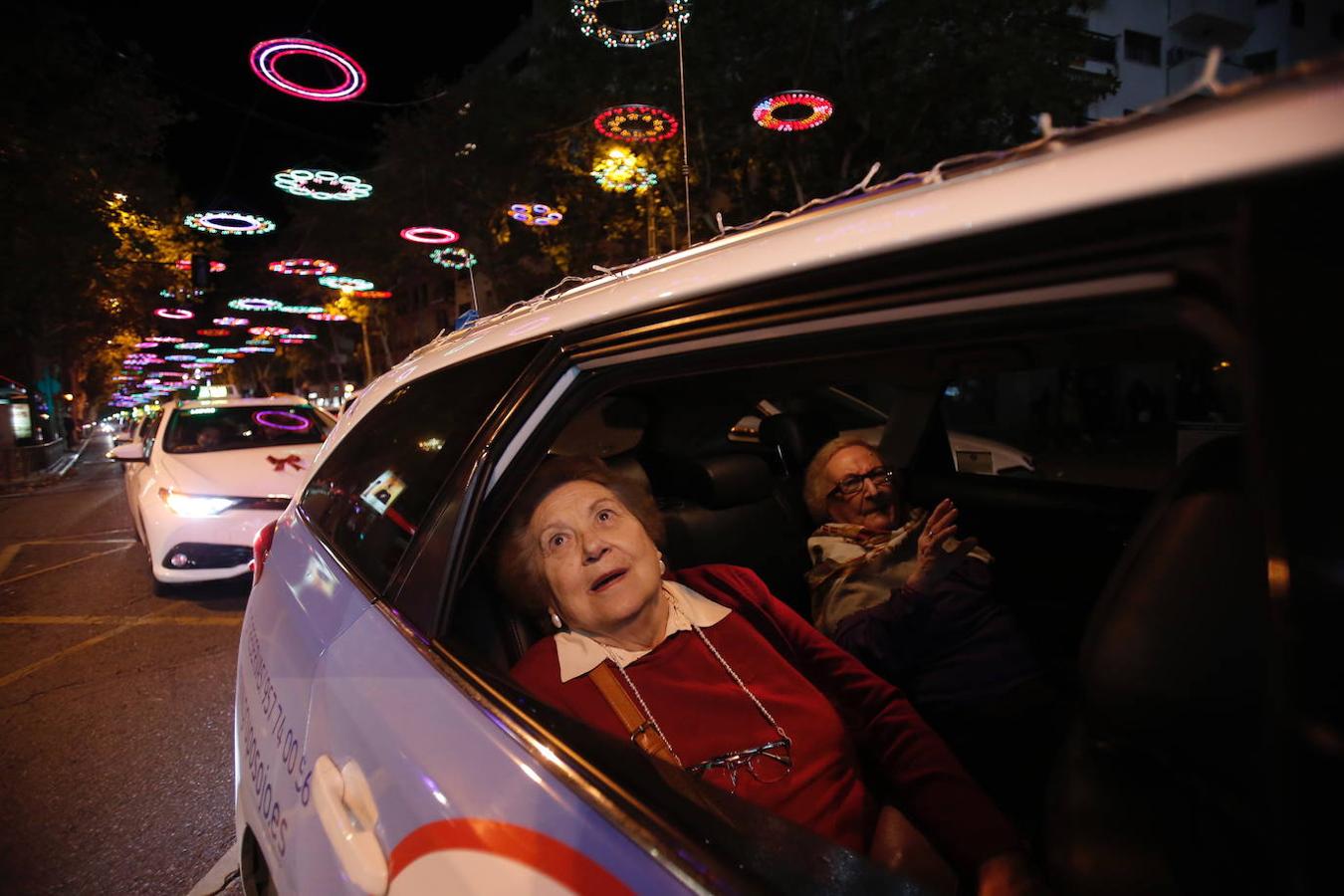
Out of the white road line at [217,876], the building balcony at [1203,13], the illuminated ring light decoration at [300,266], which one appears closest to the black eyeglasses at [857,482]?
the white road line at [217,876]

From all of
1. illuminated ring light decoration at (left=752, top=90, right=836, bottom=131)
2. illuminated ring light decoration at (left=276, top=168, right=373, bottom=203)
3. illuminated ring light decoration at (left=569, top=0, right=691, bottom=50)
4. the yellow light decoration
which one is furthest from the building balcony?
illuminated ring light decoration at (left=276, top=168, right=373, bottom=203)

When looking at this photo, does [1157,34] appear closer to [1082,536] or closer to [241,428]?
[1082,536]

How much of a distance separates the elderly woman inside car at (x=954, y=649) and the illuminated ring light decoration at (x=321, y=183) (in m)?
15.0

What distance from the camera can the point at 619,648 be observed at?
1.61 m

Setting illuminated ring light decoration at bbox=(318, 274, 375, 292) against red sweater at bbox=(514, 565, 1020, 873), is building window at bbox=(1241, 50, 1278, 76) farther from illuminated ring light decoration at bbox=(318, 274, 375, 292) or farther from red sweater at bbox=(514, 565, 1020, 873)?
illuminated ring light decoration at bbox=(318, 274, 375, 292)

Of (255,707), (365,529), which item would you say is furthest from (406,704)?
(255,707)

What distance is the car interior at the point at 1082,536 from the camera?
789 mm

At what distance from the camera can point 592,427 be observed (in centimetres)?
275

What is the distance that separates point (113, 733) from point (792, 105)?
10616mm

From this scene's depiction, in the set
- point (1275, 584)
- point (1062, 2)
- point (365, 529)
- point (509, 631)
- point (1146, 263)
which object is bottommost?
point (509, 631)

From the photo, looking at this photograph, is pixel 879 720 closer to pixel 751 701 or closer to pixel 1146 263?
pixel 751 701

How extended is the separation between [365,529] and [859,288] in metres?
1.43

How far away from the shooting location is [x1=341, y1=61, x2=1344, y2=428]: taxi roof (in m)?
0.51

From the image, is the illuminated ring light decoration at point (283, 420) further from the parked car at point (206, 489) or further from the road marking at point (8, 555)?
the road marking at point (8, 555)
